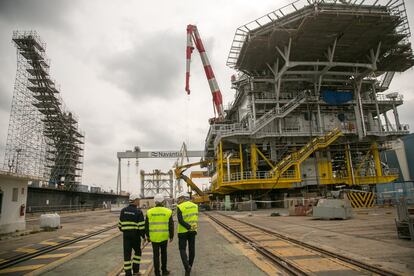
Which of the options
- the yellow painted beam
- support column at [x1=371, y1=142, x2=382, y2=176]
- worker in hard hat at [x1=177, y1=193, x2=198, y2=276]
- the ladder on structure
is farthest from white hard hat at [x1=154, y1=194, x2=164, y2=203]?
the ladder on structure

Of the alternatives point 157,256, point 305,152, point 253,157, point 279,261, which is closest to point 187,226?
point 157,256

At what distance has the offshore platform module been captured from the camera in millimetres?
33469

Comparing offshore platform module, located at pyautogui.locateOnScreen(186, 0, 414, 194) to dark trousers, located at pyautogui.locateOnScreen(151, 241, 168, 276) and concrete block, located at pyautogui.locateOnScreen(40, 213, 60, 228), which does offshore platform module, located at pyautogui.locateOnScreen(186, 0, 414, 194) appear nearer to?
concrete block, located at pyautogui.locateOnScreen(40, 213, 60, 228)

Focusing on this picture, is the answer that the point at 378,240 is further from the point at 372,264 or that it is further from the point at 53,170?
the point at 53,170

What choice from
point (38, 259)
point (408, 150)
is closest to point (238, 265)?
point (38, 259)

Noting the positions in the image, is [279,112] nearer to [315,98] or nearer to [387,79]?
[315,98]

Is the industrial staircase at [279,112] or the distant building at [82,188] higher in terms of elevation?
the industrial staircase at [279,112]

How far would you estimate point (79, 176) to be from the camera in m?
57.2

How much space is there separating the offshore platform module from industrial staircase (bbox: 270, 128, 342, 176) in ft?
0.38

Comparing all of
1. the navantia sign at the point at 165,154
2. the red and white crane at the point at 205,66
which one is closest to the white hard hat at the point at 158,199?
the red and white crane at the point at 205,66

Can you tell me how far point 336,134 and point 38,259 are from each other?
113 feet

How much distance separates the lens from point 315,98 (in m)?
38.8

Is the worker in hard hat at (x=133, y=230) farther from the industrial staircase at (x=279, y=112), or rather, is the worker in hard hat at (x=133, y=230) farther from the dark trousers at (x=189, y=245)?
the industrial staircase at (x=279, y=112)

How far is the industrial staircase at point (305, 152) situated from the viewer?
33750 millimetres
